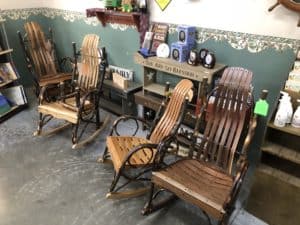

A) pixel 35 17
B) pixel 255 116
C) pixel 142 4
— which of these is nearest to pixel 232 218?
pixel 255 116

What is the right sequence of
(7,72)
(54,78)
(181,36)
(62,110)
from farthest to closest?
1. (54,78)
2. (7,72)
3. (62,110)
4. (181,36)

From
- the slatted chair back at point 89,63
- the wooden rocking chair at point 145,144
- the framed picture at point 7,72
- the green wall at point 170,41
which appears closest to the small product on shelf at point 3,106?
the framed picture at point 7,72

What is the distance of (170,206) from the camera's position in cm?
226

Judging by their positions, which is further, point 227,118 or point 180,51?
point 180,51

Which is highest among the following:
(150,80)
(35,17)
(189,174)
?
(35,17)

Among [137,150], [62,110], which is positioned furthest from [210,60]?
[62,110]

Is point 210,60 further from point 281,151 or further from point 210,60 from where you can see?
point 281,151

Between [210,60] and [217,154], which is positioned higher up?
[210,60]

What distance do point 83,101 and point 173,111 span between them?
3.54ft

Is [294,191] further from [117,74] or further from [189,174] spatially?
[117,74]

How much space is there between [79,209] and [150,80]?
179 centimetres

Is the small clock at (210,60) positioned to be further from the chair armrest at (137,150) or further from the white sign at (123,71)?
the white sign at (123,71)

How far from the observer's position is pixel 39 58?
154 inches

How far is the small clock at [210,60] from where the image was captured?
2566mm
